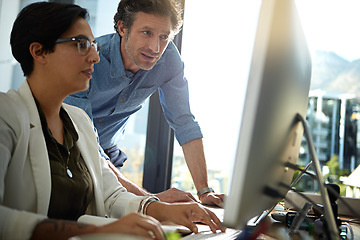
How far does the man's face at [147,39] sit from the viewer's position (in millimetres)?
2021

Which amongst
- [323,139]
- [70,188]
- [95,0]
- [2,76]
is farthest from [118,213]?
[323,139]

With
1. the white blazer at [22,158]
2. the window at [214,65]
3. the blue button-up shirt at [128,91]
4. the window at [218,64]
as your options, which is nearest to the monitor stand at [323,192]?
the white blazer at [22,158]

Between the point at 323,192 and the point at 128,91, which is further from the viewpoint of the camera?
the point at 128,91

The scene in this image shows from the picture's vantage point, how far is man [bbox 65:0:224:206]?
2.04m

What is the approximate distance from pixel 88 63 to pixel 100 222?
1.79 ft

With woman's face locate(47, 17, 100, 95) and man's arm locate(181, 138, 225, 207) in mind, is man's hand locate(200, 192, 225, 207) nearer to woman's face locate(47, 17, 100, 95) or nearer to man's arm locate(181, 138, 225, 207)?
man's arm locate(181, 138, 225, 207)

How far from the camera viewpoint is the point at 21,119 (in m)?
1.11

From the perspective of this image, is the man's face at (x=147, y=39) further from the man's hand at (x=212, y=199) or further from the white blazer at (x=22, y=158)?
the white blazer at (x=22, y=158)

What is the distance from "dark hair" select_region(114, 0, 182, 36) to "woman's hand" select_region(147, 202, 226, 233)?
1.13 meters

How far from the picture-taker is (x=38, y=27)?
1.26m

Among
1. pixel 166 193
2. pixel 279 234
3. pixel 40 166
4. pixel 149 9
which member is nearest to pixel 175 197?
pixel 166 193

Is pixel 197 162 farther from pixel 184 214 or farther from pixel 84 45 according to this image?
pixel 84 45

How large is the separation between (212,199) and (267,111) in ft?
3.92

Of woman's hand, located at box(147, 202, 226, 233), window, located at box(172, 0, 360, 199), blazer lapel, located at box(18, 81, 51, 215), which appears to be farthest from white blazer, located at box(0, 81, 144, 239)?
window, located at box(172, 0, 360, 199)
